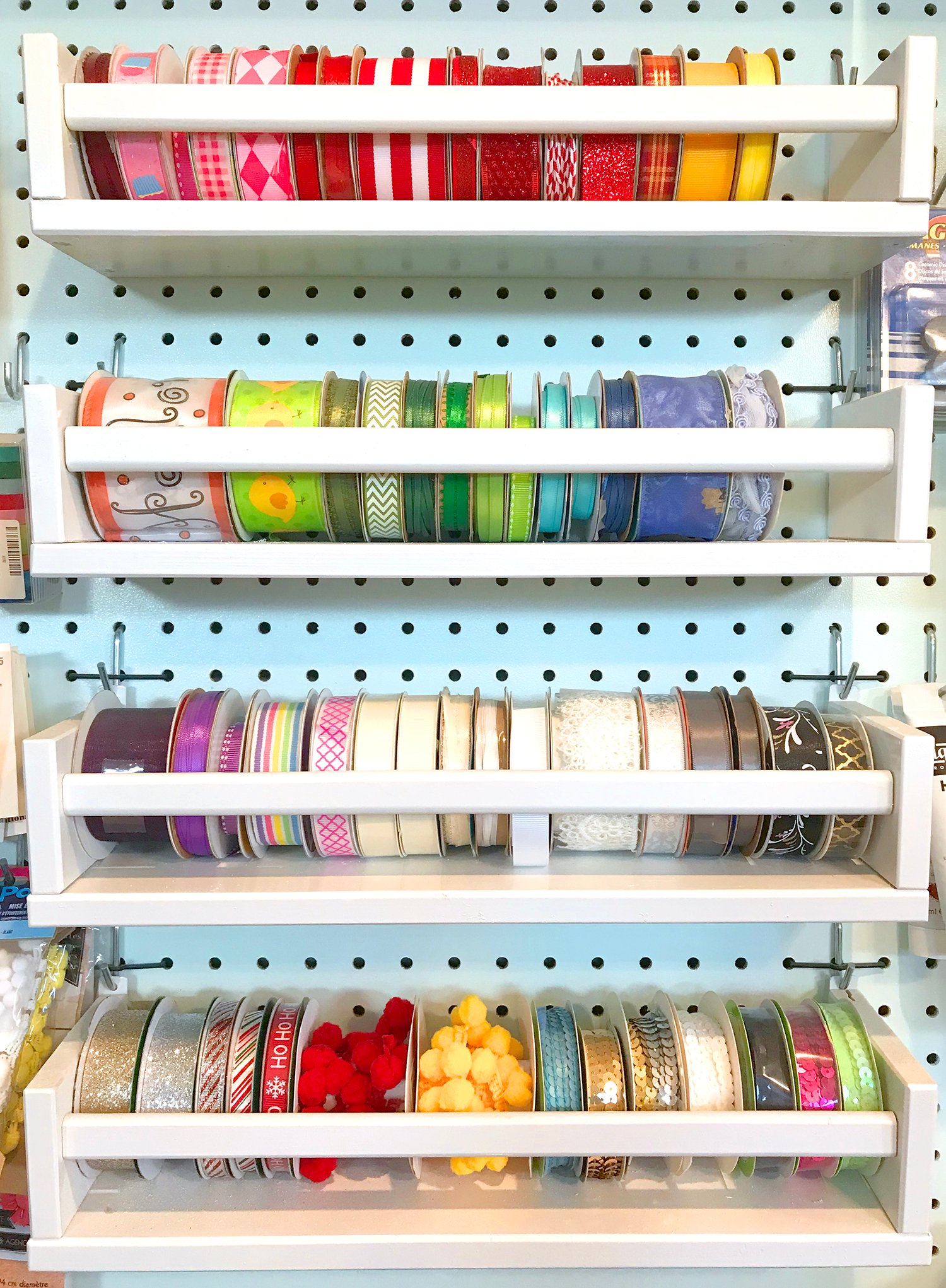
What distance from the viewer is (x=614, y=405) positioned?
87cm

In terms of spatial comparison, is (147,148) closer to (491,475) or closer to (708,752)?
(491,475)

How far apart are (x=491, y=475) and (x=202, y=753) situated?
396 millimetres

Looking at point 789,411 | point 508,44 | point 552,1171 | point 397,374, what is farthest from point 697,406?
point 552,1171

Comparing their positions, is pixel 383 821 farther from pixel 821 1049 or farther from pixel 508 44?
pixel 508 44

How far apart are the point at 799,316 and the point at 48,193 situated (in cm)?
79

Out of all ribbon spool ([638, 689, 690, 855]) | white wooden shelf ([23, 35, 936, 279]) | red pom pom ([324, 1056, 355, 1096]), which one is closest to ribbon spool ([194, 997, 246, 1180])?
red pom pom ([324, 1056, 355, 1096])

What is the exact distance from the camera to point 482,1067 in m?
0.95

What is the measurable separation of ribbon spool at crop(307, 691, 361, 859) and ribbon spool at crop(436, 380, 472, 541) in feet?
0.70

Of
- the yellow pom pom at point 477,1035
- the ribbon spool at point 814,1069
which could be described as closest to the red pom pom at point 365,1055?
the yellow pom pom at point 477,1035

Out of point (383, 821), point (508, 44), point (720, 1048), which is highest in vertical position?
point (508, 44)

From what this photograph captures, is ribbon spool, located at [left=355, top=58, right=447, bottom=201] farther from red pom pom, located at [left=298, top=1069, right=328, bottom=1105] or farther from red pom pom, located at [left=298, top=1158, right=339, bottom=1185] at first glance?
red pom pom, located at [left=298, top=1158, right=339, bottom=1185]

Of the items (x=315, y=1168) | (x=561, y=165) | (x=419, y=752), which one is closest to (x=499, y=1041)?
(x=315, y=1168)

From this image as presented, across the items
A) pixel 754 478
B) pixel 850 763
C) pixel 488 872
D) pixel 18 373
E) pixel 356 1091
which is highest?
pixel 18 373

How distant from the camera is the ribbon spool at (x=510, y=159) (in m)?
0.83
